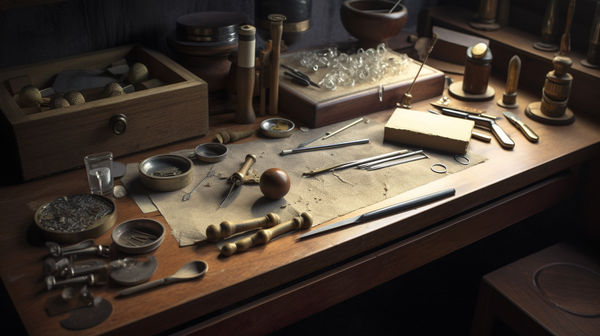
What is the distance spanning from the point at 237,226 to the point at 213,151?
381mm

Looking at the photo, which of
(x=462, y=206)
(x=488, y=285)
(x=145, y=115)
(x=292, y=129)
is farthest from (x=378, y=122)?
(x=145, y=115)

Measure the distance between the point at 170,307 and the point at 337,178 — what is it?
1.89ft

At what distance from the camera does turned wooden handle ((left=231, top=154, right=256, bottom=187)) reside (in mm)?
1289

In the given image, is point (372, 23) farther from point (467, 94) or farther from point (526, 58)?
point (526, 58)

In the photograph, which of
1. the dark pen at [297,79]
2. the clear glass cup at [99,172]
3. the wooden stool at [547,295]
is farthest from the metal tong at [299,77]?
the wooden stool at [547,295]

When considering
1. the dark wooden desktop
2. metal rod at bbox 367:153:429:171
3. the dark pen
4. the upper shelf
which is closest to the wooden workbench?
the dark wooden desktop

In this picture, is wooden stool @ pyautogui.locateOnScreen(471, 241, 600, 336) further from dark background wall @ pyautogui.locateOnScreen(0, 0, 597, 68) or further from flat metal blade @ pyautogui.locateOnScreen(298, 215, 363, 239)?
dark background wall @ pyautogui.locateOnScreen(0, 0, 597, 68)

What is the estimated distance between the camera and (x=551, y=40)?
198 centimetres

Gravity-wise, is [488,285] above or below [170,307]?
below

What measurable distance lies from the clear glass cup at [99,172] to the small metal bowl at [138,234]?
169mm

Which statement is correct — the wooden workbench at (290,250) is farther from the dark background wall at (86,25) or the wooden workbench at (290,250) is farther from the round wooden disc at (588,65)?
the dark background wall at (86,25)

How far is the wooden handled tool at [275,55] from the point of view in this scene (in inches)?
60.4

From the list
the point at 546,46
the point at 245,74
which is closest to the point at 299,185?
the point at 245,74

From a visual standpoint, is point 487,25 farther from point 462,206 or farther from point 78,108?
point 78,108
